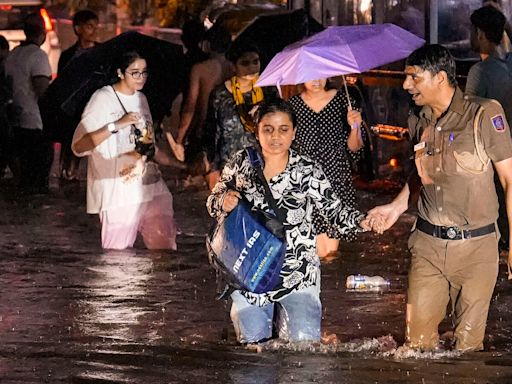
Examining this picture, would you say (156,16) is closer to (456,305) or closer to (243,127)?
(243,127)

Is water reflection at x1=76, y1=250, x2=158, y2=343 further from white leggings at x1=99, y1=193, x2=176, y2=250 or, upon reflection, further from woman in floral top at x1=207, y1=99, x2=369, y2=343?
woman in floral top at x1=207, y1=99, x2=369, y2=343

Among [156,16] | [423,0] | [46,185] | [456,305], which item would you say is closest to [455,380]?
[456,305]

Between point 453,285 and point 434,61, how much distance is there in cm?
129

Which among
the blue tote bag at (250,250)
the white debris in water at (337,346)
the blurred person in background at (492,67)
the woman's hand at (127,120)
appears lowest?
the white debris in water at (337,346)

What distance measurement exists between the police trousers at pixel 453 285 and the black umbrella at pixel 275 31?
698 centimetres

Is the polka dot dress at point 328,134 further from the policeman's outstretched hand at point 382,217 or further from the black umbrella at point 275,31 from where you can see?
the black umbrella at point 275,31

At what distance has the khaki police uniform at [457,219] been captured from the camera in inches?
305

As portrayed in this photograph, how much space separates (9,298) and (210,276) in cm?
176

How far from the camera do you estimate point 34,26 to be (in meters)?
17.0

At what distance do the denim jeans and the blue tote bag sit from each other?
202mm

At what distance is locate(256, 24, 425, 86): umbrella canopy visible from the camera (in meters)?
10.4

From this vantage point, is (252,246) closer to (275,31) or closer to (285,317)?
(285,317)

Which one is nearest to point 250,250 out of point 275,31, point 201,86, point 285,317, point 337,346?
point 285,317

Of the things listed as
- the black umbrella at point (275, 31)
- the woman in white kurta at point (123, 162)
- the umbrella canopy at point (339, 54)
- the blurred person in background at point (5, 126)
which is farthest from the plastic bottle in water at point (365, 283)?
the blurred person in background at point (5, 126)
